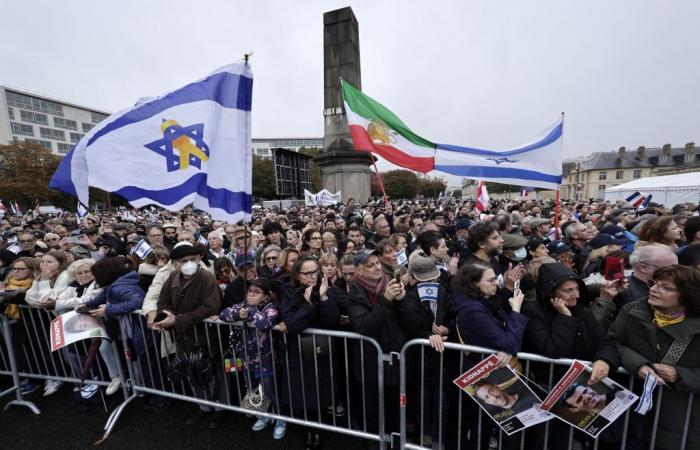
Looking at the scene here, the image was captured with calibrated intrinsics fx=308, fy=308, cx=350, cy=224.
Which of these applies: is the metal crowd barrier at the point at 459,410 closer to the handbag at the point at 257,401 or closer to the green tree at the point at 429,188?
the handbag at the point at 257,401

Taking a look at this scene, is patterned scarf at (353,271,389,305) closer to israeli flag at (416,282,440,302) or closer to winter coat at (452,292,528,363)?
israeli flag at (416,282,440,302)

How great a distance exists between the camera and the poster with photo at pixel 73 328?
3338mm

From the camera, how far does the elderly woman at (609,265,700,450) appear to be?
1.99 m

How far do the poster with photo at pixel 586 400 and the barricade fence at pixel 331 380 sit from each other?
0.12 metres

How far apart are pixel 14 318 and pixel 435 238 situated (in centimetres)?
542

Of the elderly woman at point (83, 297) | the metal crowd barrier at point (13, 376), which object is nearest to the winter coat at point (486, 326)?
the elderly woman at point (83, 297)

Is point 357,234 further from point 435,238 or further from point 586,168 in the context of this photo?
point 586,168

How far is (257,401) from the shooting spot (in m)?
3.18

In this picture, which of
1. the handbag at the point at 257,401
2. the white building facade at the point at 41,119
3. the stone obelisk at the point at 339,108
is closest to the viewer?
the handbag at the point at 257,401

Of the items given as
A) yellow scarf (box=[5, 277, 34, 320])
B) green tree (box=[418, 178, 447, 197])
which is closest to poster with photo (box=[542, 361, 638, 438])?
yellow scarf (box=[5, 277, 34, 320])

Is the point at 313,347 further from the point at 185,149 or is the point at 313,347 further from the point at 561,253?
the point at 561,253

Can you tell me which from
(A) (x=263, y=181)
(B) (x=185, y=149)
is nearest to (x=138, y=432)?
(B) (x=185, y=149)

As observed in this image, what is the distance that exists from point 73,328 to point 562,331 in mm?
4783

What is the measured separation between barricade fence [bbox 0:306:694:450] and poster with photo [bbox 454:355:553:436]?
0.16m
